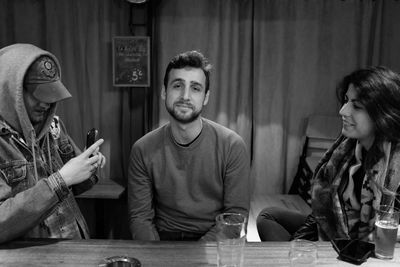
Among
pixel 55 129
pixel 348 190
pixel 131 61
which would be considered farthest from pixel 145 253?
pixel 131 61

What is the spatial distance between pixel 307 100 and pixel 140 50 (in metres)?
1.59

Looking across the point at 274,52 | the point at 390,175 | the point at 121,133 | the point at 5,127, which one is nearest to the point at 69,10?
the point at 121,133

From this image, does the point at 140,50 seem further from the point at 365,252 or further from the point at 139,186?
the point at 365,252

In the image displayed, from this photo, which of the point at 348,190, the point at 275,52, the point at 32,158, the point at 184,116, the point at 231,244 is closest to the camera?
the point at 231,244

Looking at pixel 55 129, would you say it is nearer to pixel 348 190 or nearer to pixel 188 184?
pixel 188 184

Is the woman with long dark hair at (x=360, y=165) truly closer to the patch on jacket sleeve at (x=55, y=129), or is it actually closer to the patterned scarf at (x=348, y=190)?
the patterned scarf at (x=348, y=190)

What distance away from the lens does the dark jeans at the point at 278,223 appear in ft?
7.11

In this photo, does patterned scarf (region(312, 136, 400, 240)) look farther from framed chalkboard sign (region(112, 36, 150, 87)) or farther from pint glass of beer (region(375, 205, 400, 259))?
framed chalkboard sign (region(112, 36, 150, 87))

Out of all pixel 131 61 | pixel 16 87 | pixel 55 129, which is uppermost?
pixel 131 61

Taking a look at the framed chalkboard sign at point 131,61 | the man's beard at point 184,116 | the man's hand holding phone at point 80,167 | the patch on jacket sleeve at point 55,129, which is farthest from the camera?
the framed chalkboard sign at point 131,61

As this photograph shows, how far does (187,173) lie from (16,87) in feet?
3.05

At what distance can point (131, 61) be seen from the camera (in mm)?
3701

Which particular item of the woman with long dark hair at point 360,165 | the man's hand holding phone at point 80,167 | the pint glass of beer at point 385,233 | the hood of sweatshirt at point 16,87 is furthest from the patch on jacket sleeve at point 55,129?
the pint glass of beer at point 385,233

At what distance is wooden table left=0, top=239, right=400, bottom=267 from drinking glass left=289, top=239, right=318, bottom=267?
0.07 m
